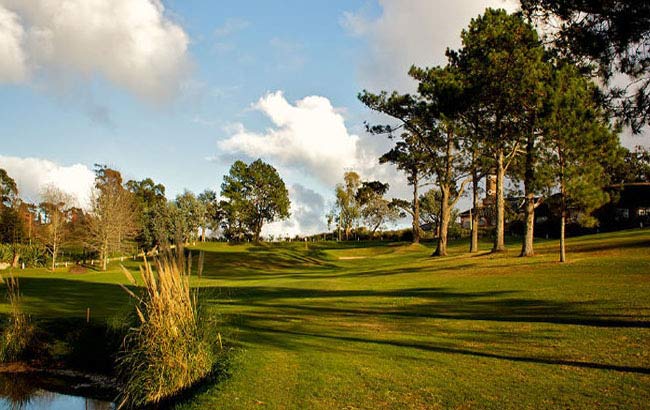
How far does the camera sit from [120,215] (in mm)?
53625

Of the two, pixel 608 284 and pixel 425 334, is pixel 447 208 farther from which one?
pixel 425 334

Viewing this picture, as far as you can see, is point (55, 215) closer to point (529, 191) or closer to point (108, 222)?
point (108, 222)

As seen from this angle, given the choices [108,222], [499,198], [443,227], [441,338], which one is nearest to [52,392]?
[441,338]

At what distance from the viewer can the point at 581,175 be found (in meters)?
25.2

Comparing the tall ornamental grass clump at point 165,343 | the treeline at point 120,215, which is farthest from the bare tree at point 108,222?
the tall ornamental grass clump at point 165,343

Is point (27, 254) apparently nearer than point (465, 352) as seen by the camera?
No

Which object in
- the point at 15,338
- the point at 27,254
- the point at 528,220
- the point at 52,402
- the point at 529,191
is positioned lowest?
the point at 52,402

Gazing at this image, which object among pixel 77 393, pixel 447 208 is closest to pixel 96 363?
pixel 77 393

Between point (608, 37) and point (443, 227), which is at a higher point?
point (608, 37)

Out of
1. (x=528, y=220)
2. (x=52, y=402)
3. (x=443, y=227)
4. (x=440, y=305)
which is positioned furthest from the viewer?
(x=443, y=227)

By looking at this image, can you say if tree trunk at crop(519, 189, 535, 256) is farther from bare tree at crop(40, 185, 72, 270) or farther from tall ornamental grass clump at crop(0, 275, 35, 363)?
bare tree at crop(40, 185, 72, 270)

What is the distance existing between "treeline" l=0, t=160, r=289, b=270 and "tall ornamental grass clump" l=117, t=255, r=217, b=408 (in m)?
29.4

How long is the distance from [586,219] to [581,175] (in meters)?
2.31

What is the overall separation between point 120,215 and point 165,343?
48.2 m
